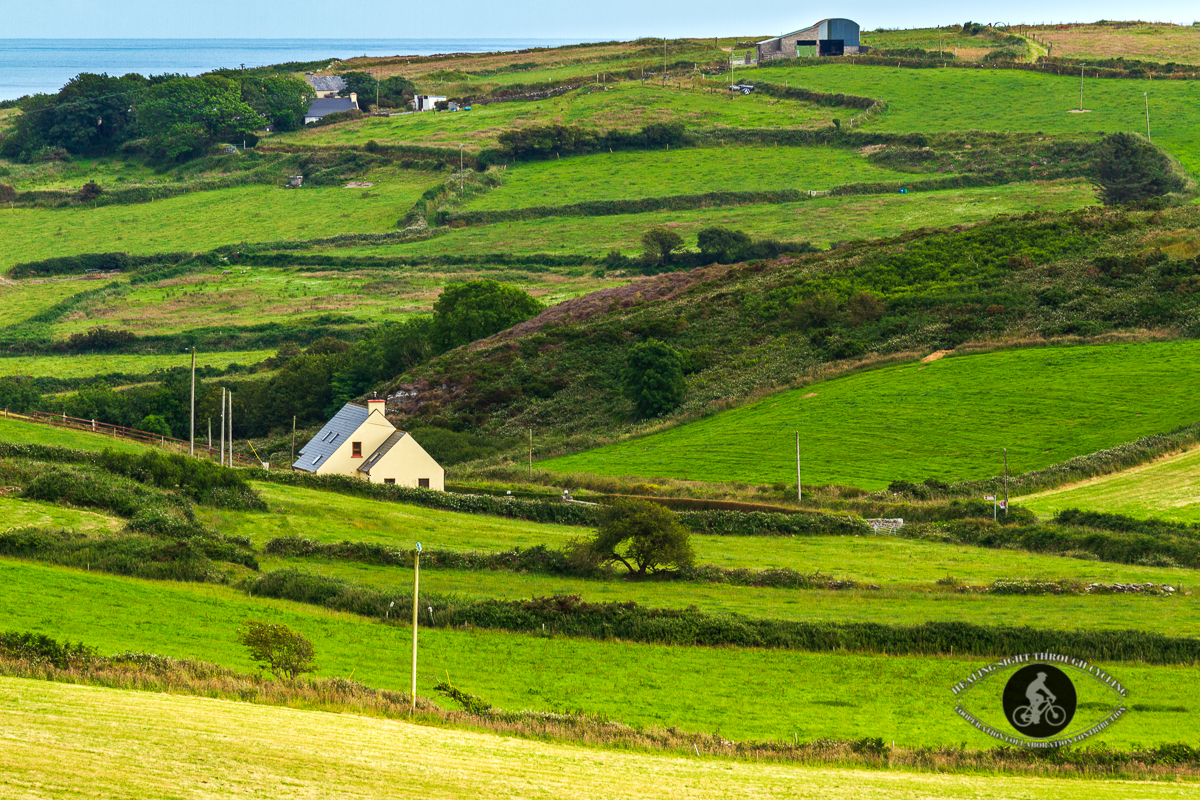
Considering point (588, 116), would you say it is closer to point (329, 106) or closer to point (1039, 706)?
point (329, 106)

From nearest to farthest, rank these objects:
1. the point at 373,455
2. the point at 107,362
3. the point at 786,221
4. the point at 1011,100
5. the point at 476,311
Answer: the point at 373,455, the point at 476,311, the point at 107,362, the point at 786,221, the point at 1011,100

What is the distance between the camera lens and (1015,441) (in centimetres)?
6525

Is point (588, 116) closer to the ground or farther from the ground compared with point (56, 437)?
farther from the ground

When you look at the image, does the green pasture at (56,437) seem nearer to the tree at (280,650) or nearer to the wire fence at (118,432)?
the wire fence at (118,432)

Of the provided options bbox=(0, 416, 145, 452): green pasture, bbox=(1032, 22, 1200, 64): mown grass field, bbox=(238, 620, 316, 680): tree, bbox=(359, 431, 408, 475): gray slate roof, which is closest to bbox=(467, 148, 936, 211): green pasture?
bbox=(1032, 22, 1200, 64): mown grass field

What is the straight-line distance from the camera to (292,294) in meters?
124

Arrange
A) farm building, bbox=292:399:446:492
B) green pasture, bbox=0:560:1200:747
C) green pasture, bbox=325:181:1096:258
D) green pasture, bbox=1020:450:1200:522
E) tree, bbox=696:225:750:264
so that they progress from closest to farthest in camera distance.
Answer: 1. green pasture, bbox=0:560:1200:747
2. green pasture, bbox=1020:450:1200:522
3. farm building, bbox=292:399:446:492
4. tree, bbox=696:225:750:264
5. green pasture, bbox=325:181:1096:258

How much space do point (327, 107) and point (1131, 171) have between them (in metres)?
117

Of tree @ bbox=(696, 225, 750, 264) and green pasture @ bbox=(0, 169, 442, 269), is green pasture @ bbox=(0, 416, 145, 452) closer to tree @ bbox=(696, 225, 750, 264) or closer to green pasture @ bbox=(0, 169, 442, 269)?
tree @ bbox=(696, 225, 750, 264)

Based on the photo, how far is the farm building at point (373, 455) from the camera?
62.4 meters

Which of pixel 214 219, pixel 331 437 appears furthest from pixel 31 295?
pixel 331 437

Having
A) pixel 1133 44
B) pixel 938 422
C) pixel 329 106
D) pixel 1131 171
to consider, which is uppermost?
pixel 1133 44

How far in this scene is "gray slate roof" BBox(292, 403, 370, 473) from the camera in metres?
64.2

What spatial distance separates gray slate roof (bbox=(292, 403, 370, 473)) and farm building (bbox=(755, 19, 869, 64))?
143415mm
